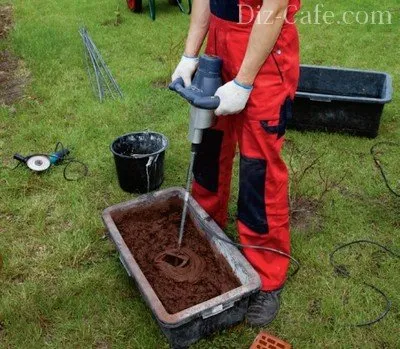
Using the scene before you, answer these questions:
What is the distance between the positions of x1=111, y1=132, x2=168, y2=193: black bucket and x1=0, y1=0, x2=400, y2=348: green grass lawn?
0.56ft

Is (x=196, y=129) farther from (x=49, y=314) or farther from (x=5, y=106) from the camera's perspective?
(x=5, y=106)

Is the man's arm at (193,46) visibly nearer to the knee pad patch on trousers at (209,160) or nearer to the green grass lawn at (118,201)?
the knee pad patch on trousers at (209,160)

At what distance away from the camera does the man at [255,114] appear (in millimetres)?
2055

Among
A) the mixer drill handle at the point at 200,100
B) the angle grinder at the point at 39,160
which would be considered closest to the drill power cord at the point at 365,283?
the mixer drill handle at the point at 200,100

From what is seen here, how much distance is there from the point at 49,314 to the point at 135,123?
6.68 ft

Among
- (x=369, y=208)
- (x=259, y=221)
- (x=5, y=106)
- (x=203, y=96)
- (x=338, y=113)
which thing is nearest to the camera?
(x=203, y=96)

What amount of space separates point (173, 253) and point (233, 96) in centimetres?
101

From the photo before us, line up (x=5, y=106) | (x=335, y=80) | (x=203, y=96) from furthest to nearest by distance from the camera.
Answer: (x=5, y=106)
(x=335, y=80)
(x=203, y=96)

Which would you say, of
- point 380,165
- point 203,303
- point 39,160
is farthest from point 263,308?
point 39,160

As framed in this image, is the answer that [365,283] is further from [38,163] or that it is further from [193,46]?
[38,163]

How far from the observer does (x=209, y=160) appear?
8.77ft

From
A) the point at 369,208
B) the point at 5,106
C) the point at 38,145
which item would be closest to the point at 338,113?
the point at 369,208

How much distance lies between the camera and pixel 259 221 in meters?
2.43

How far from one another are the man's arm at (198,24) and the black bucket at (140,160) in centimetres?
87
